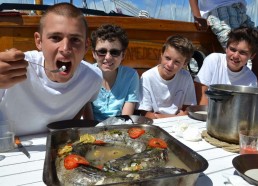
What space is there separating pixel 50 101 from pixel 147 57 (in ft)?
9.41

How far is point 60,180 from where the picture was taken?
110 centimetres

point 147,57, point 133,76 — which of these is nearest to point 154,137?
point 133,76

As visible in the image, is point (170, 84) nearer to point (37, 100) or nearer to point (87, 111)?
point (87, 111)

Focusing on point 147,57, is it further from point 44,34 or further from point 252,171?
point 252,171

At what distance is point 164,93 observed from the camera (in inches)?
143

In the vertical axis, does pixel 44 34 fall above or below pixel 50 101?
above

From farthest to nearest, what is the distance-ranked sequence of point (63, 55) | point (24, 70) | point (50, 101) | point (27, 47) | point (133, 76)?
point (27, 47) < point (133, 76) < point (50, 101) < point (63, 55) < point (24, 70)

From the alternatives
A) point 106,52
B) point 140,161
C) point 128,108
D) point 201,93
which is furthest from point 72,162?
point 201,93

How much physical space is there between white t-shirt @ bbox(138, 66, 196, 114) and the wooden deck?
1.18 metres

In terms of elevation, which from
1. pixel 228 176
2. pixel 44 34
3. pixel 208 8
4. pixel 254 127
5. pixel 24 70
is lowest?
pixel 228 176

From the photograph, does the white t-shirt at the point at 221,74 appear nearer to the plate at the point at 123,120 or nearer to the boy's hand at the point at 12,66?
the plate at the point at 123,120

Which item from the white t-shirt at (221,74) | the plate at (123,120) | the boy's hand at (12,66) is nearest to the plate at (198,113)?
the plate at (123,120)

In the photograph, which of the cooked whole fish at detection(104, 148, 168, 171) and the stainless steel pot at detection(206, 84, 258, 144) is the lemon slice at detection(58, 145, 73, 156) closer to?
the cooked whole fish at detection(104, 148, 168, 171)

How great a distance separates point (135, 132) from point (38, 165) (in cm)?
53
